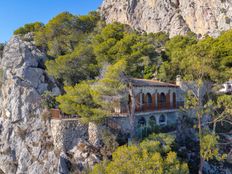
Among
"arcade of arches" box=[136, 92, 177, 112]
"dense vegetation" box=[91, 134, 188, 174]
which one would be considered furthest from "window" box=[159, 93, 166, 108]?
"dense vegetation" box=[91, 134, 188, 174]

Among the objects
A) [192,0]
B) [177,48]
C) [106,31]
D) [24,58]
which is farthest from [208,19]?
[24,58]

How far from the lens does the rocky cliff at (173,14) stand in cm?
5228

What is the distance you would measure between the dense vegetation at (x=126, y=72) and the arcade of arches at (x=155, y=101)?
167 cm

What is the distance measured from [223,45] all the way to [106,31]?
13.9m

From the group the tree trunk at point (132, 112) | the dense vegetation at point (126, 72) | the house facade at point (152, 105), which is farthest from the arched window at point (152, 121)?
the dense vegetation at point (126, 72)

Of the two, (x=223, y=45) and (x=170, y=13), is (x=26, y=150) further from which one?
(x=170, y=13)

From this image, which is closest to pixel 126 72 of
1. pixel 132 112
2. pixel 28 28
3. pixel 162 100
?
pixel 162 100

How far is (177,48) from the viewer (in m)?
34.6

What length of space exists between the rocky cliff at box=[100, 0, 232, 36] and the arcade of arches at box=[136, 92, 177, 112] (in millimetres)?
29716

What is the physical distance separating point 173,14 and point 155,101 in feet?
140

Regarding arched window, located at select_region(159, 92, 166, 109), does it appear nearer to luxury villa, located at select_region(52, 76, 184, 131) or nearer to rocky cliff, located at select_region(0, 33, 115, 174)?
luxury villa, located at select_region(52, 76, 184, 131)

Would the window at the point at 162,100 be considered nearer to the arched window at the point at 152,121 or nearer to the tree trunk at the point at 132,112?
the arched window at the point at 152,121

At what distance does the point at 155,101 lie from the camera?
23844mm

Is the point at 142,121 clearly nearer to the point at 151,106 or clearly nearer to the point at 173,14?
the point at 151,106
